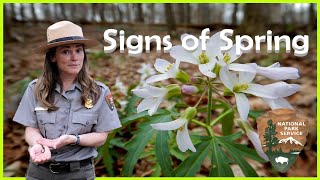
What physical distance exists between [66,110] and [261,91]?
0.61m

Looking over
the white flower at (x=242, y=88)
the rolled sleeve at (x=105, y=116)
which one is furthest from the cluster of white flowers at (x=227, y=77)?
the rolled sleeve at (x=105, y=116)

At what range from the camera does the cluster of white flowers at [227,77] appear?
123 cm

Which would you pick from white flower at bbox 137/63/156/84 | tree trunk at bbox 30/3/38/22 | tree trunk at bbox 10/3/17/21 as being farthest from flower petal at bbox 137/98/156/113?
tree trunk at bbox 10/3/17/21

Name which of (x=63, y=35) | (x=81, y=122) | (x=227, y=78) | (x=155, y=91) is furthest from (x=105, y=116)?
(x=227, y=78)

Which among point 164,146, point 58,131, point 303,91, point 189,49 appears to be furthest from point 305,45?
point 58,131

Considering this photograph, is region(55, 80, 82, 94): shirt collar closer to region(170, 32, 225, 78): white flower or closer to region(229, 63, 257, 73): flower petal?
region(170, 32, 225, 78): white flower

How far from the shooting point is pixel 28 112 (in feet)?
4.28

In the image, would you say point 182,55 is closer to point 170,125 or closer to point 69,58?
point 170,125

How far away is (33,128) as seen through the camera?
1303 millimetres

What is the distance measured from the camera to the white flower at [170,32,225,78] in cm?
125

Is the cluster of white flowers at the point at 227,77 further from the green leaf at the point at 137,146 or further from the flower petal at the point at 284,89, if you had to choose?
the green leaf at the point at 137,146

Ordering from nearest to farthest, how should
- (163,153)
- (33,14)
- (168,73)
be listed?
(168,73)
(163,153)
(33,14)

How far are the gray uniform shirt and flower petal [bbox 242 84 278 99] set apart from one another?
1.52ft

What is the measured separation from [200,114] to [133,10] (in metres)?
0.88
